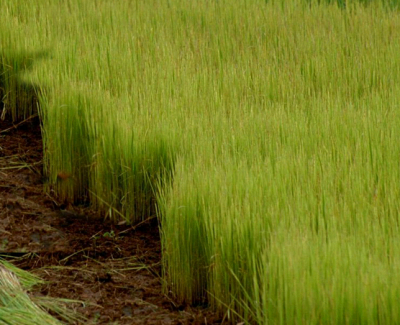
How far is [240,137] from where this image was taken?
3.21 meters

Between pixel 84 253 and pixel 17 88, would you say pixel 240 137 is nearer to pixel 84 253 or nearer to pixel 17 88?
pixel 84 253

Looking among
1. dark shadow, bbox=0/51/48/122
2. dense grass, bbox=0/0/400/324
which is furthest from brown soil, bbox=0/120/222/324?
dark shadow, bbox=0/51/48/122

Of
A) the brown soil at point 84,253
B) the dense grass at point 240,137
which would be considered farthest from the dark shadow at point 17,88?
the brown soil at point 84,253

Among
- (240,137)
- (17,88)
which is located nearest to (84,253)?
(240,137)

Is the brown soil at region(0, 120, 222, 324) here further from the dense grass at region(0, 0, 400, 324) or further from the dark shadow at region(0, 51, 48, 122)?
the dark shadow at region(0, 51, 48, 122)

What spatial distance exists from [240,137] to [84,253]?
2.59 ft

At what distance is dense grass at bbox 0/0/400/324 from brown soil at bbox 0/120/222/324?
0.30ft

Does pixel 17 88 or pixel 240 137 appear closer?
pixel 240 137

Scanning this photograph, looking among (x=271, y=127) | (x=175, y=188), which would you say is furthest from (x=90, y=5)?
(x=175, y=188)

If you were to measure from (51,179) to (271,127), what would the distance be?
1092mm

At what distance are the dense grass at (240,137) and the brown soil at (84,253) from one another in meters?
0.09

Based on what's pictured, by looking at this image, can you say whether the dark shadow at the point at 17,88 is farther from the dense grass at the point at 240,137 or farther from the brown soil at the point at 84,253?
the brown soil at the point at 84,253

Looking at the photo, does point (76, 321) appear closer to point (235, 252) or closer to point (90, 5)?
point (235, 252)

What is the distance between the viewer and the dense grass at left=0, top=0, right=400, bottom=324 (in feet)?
7.19
